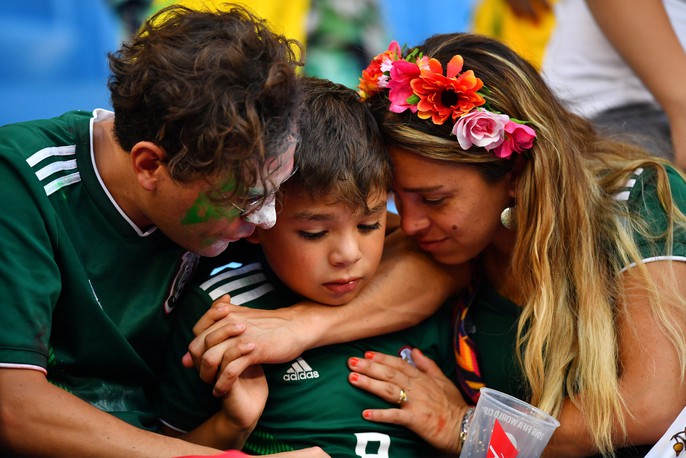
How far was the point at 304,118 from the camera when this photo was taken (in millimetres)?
2189

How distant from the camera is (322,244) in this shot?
217 centimetres

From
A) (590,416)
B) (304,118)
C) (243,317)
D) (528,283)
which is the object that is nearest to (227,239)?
(243,317)

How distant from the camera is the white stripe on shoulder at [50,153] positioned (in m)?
1.95

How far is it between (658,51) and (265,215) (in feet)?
5.54

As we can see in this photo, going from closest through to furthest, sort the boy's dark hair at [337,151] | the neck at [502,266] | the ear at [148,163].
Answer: the ear at [148,163] < the boy's dark hair at [337,151] < the neck at [502,266]

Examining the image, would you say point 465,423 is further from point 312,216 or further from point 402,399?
point 312,216

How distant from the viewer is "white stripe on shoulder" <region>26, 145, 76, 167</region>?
1.95 metres

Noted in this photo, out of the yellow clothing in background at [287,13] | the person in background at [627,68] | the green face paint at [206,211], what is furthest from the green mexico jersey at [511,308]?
the yellow clothing in background at [287,13]

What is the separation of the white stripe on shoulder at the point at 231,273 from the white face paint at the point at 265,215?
0.36 m

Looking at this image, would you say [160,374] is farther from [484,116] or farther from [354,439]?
[484,116]

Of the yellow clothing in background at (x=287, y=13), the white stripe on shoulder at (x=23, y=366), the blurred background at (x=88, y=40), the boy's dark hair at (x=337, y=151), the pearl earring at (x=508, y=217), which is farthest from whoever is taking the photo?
the yellow clothing in background at (x=287, y=13)

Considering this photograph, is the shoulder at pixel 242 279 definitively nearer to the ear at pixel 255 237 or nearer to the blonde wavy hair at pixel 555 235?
the ear at pixel 255 237

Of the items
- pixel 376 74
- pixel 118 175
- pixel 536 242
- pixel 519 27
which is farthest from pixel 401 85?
pixel 519 27

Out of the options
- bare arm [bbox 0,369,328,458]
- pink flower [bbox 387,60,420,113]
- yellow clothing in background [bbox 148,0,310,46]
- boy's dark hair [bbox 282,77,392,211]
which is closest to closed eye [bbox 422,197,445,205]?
boy's dark hair [bbox 282,77,392,211]
